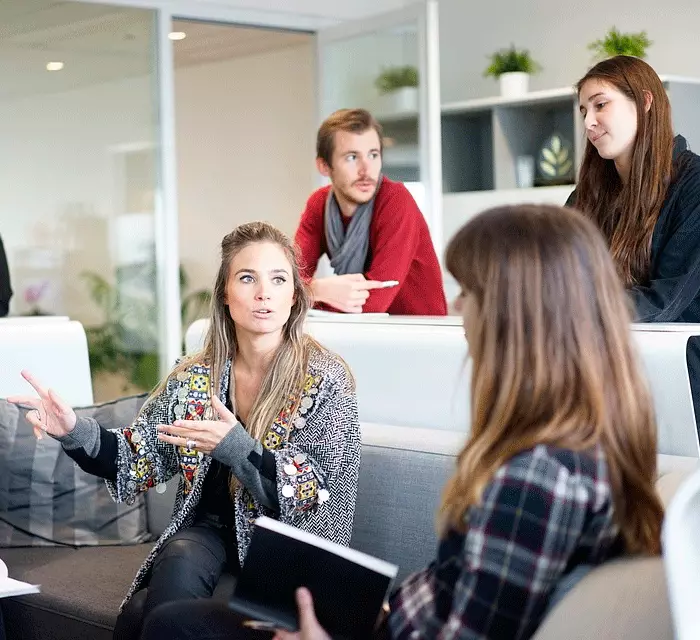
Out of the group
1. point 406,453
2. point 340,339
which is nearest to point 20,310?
point 340,339

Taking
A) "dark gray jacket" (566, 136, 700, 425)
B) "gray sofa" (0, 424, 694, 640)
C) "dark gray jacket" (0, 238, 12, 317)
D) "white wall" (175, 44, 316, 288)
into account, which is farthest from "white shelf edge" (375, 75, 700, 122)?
"gray sofa" (0, 424, 694, 640)

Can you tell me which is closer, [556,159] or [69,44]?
[69,44]

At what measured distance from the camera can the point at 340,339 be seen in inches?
102

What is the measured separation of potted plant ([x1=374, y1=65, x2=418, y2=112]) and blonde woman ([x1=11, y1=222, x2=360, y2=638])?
3198 millimetres

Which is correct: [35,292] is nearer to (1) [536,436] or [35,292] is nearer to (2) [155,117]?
(2) [155,117]

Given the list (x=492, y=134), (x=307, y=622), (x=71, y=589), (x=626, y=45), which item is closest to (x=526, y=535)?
(x=307, y=622)

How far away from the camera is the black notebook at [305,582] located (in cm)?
144

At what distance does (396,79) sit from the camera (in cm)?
551

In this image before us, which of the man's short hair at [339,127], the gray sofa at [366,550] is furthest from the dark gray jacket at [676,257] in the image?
the man's short hair at [339,127]

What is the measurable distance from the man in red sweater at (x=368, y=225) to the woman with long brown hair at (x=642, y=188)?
79 centimetres

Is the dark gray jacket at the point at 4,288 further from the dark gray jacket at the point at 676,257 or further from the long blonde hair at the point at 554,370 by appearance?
the long blonde hair at the point at 554,370

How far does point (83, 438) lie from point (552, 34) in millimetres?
4375

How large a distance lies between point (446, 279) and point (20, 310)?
2.13m

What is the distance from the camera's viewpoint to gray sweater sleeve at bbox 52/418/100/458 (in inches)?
84.0
